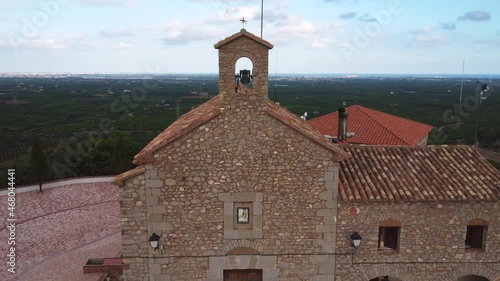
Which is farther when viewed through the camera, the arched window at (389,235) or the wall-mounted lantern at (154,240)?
the arched window at (389,235)

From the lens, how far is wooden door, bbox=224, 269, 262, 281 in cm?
1035

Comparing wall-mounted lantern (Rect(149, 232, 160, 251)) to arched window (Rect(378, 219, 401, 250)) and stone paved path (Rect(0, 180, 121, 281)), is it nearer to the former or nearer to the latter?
stone paved path (Rect(0, 180, 121, 281))

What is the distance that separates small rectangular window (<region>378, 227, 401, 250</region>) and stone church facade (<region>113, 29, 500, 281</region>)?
0.11 meters

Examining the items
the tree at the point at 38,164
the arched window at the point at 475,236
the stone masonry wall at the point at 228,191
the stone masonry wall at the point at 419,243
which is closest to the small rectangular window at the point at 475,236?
the arched window at the point at 475,236

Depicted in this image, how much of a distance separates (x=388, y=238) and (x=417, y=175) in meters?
2.00

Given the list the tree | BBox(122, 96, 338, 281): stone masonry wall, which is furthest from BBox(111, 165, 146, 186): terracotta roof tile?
the tree

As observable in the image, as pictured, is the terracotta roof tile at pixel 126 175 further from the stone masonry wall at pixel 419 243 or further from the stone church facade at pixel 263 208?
the stone masonry wall at pixel 419 243

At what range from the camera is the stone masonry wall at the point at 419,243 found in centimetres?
1009

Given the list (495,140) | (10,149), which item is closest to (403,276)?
(10,149)

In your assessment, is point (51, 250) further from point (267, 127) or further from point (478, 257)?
point (478, 257)

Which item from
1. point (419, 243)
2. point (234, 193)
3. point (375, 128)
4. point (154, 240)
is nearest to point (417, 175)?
point (419, 243)

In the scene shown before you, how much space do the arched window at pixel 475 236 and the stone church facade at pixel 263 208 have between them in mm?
192

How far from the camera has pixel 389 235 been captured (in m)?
10.4

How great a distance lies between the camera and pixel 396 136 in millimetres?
19703
